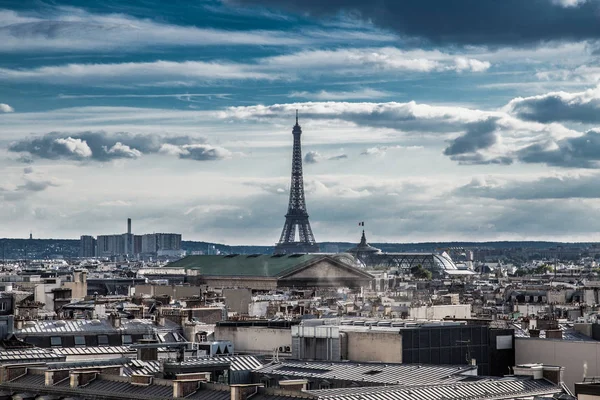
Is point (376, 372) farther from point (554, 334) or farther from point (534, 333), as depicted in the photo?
point (534, 333)

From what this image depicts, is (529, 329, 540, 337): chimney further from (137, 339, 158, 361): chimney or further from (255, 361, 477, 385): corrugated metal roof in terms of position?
(137, 339, 158, 361): chimney

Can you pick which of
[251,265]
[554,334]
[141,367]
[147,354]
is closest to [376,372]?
[141,367]

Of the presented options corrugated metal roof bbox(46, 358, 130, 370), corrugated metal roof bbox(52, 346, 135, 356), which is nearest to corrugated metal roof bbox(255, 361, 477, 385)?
corrugated metal roof bbox(46, 358, 130, 370)

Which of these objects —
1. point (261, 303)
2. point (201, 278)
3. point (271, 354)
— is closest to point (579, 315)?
point (261, 303)

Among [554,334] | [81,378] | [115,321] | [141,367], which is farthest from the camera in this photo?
[115,321]

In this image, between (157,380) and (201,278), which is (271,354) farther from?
(201,278)

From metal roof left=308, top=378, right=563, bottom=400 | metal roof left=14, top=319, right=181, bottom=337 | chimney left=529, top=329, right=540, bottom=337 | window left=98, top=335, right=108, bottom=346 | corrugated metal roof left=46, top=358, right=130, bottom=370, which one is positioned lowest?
metal roof left=308, top=378, right=563, bottom=400
